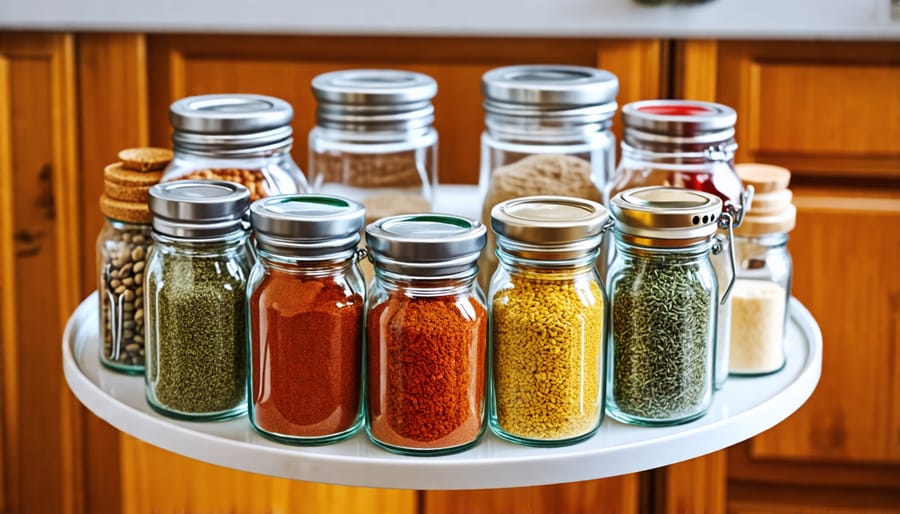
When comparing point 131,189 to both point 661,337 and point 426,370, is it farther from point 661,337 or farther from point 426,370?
point 661,337

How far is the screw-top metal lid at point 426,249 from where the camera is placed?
698 mm

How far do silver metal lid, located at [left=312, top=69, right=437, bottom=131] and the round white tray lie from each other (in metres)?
0.29

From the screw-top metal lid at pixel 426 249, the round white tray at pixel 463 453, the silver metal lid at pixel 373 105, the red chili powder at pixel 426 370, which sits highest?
the silver metal lid at pixel 373 105

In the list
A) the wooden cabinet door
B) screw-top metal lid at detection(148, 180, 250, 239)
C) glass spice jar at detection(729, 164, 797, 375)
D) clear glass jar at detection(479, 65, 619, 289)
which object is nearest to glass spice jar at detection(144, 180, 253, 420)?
screw-top metal lid at detection(148, 180, 250, 239)

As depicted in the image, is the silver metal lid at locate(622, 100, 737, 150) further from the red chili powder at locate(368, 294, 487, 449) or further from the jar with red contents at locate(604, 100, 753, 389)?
the red chili powder at locate(368, 294, 487, 449)

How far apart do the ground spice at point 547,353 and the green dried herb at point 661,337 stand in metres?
0.02

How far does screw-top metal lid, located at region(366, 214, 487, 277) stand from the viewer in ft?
2.29

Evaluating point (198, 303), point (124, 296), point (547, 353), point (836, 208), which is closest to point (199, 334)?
point (198, 303)

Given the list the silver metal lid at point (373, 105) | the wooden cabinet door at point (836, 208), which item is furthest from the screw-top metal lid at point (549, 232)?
the wooden cabinet door at point (836, 208)

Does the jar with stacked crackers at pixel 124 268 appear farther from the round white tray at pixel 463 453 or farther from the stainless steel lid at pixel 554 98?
the stainless steel lid at pixel 554 98

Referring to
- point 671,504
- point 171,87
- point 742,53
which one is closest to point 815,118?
point 742,53

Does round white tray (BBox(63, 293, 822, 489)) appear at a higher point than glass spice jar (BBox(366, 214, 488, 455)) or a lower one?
lower

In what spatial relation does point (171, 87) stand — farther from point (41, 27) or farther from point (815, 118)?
point (815, 118)

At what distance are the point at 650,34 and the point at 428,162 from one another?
50 cm
